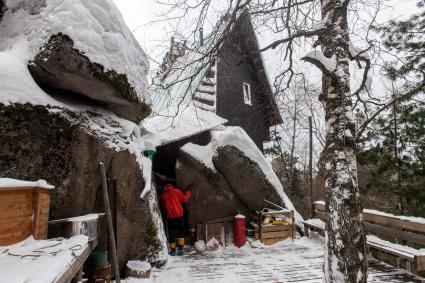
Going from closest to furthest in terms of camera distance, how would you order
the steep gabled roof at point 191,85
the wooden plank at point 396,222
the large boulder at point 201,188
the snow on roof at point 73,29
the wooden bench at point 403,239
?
1. the snow on roof at point 73,29
2. the wooden bench at point 403,239
3. the steep gabled roof at point 191,85
4. the wooden plank at point 396,222
5. the large boulder at point 201,188

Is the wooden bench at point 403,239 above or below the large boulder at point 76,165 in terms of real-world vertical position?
below

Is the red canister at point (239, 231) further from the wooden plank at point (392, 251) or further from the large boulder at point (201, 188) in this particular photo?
the wooden plank at point (392, 251)

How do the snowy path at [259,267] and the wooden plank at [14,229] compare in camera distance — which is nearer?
the wooden plank at [14,229]

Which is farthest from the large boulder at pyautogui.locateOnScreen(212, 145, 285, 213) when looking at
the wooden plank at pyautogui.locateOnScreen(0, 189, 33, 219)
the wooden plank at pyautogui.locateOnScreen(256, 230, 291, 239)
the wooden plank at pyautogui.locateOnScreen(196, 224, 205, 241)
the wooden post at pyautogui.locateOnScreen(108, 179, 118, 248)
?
the wooden plank at pyautogui.locateOnScreen(0, 189, 33, 219)

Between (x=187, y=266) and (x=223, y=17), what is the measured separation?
18.6 feet

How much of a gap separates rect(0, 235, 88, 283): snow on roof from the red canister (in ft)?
21.8

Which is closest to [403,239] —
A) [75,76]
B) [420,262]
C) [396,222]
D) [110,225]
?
[396,222]

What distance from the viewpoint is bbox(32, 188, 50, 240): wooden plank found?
3.25 metres

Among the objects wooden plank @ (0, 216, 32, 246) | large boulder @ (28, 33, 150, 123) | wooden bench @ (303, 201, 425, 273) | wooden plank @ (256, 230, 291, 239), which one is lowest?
wooden plank @ (256, 230, 291, 239)

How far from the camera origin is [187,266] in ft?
23.9

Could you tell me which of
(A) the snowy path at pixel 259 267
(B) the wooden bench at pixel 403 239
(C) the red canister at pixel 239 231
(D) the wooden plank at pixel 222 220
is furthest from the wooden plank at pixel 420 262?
(D) the wooden plank at pixel 222 220

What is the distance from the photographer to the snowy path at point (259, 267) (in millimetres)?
6043

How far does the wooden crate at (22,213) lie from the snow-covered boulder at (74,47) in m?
2.58

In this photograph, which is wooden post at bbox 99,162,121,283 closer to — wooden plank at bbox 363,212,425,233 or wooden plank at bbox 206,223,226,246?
wooden plank at bbox 206,223,226,246
